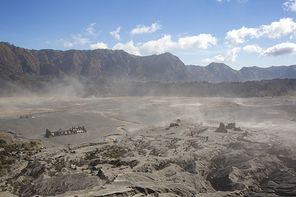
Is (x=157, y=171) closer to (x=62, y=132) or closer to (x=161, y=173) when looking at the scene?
(x=161, y=173)

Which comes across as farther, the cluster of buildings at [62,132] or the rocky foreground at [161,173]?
the cluster of buildings at [62,132]

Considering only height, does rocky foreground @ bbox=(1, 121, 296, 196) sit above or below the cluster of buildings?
above

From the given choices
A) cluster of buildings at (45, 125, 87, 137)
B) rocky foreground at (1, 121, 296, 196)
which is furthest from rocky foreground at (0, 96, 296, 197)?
cluster of buildings at (45, 125, 87, 137)

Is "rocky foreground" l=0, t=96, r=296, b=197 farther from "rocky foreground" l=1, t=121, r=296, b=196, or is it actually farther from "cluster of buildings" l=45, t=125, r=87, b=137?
"cluster of buildings" l=45, t=125, r=87, b=137

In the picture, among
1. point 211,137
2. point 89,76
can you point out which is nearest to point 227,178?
point 211,137

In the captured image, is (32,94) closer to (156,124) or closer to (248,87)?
(156,124)

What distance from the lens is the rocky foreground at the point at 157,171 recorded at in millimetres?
11836

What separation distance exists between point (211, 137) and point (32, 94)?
4695 inches

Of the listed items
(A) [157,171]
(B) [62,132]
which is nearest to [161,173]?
(A) [157,171]

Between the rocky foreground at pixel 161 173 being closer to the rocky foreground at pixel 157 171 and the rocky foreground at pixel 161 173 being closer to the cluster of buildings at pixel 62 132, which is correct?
the rocky foreground at pixel 157 171

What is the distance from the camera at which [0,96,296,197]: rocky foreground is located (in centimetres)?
1184

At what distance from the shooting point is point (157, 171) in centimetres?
1532

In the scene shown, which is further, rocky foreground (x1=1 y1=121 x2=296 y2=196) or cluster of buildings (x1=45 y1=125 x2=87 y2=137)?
cluster of buildings (x1=45 y1=125 x2=87 y2=137)

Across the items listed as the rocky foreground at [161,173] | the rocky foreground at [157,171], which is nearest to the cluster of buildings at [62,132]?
the rocky foreground at [157,171]
